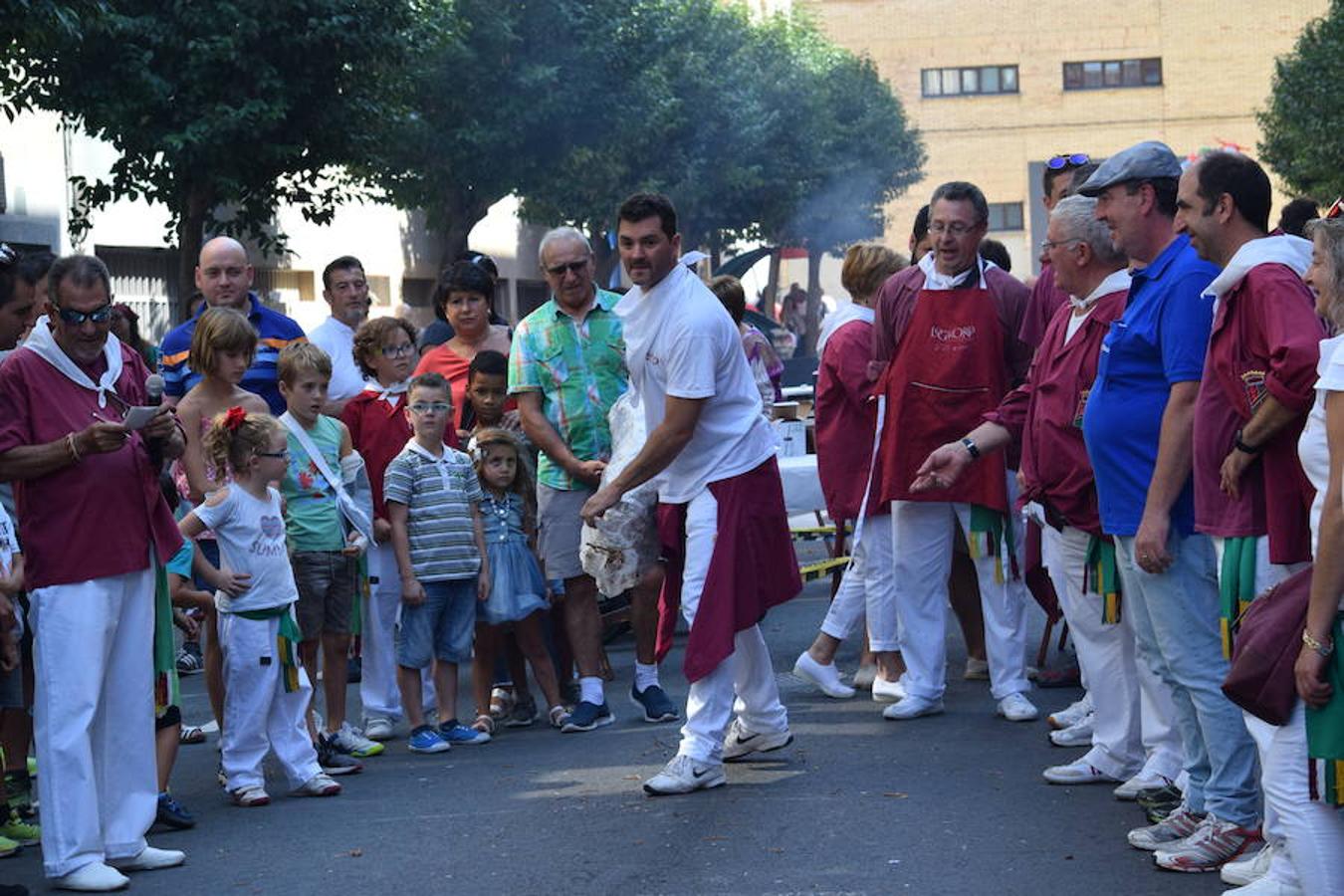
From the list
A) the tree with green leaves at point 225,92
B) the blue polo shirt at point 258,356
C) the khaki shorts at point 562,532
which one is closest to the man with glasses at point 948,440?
the khaki shorts at point 562,532

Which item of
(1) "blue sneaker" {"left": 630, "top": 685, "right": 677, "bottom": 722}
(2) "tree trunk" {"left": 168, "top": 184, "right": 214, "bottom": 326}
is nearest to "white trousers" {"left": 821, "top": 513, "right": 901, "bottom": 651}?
(1) "blue sneaker" {"left": 630, "top": 685, "right": 677, "bottom": 722}

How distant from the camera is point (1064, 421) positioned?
26.4 ft

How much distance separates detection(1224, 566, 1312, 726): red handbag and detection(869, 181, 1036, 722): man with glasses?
3850mm

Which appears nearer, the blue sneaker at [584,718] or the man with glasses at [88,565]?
the man with glasses at [88,565]

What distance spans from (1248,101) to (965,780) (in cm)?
7715

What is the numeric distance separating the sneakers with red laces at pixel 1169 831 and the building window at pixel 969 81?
3061 inches

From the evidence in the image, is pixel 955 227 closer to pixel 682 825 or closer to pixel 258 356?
pixel 258 356

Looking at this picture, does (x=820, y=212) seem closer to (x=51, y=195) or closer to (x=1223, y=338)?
(x=51, y=195)

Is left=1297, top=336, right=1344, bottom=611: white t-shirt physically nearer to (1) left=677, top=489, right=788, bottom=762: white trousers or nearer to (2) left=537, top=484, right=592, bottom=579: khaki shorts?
(1) left=677, top=489, right=788, bottom=762: white trousers

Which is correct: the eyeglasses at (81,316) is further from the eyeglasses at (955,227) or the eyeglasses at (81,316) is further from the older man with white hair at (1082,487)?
the eyeglasses at (955,227)

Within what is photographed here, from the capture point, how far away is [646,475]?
808 cm

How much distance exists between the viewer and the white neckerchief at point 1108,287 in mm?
7941

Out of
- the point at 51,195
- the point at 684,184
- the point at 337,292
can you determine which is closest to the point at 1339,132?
the point at 684,184

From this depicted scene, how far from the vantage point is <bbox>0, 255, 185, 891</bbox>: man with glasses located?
6992 mm
